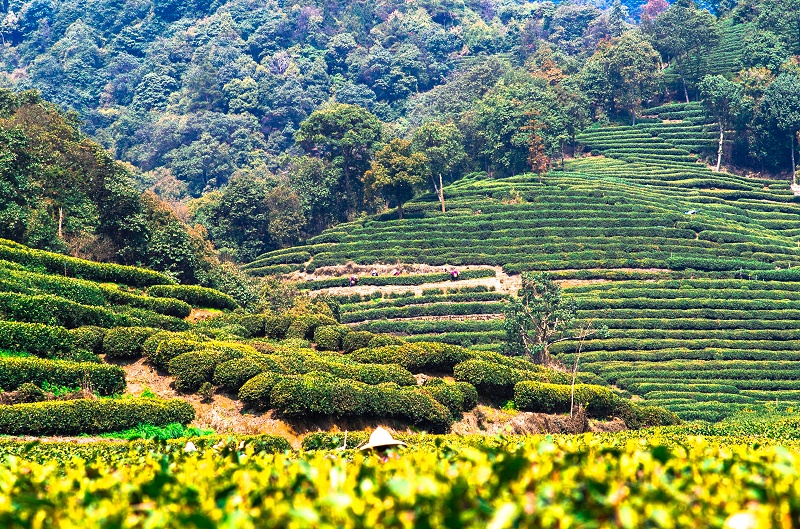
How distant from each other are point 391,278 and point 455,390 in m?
36.7

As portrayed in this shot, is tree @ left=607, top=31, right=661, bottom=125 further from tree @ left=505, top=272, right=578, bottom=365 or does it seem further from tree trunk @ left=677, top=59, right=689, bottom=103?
tree @ left=505, top=272, right=578, bottom=365

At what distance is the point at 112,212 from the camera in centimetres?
5319

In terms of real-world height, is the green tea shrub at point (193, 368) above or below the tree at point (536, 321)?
above

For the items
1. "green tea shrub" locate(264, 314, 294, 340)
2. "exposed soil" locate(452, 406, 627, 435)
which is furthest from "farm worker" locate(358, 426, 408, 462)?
"green tea shrub" locate(264, 314, 294, 340)

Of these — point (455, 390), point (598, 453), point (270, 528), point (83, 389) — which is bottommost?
point (455, 390)

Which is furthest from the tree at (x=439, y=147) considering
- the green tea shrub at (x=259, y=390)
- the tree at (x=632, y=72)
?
the green tea shrub at (x=259, y=390)

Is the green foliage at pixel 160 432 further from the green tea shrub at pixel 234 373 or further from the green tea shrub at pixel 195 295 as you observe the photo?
the green tea shrub at pixel 195 295

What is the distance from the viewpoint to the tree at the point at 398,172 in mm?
82125

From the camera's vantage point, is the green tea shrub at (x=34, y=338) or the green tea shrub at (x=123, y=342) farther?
the green tea shrub at (x=123, y=342)

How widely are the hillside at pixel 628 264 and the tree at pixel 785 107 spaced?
712 cm

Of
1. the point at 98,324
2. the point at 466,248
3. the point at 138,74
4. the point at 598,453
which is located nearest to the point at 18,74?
the point at 138,74

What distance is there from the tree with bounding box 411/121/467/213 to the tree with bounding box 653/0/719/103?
34837 millimetres

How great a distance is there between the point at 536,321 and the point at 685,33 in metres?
72.2

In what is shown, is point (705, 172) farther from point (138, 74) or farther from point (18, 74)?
point (18, 74)
